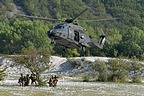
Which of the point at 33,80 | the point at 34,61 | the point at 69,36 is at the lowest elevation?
the point at 33,80

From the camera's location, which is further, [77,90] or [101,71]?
[101,71]

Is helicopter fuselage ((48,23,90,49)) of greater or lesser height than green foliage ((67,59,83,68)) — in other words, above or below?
above

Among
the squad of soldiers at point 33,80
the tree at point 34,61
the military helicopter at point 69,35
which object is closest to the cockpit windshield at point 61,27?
the military helicopter at point 69,35

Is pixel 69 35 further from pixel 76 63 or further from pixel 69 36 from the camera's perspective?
pixel 76 63

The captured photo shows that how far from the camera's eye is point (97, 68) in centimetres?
7556

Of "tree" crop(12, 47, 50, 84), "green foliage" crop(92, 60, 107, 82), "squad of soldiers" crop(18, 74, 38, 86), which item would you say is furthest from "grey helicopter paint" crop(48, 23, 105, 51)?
"green foliage" crop(92, 60, 107, 82)

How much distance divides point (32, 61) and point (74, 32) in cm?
2370

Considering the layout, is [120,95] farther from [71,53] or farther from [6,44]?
[6,44]

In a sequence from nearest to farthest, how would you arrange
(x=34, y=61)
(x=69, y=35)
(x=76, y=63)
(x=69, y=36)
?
(x=69, y=36) → (x=69, y=35) → (x=34, y=61) → (x=76, y=63)

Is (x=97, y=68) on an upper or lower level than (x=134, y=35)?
lower

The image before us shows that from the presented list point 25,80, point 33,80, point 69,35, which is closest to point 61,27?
point 69,35

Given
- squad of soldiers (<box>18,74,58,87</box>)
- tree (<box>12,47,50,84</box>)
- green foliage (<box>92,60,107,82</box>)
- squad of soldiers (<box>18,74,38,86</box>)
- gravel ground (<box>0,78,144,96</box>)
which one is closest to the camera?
gravel ground (<box>0,78,144,96</box>)

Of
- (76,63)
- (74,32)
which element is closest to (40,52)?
(74,32)

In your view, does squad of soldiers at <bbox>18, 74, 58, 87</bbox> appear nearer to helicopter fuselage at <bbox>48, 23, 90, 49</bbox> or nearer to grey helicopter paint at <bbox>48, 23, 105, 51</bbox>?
grey helicopter paint at <bbox>48, 23, 105, 51</bbox>
